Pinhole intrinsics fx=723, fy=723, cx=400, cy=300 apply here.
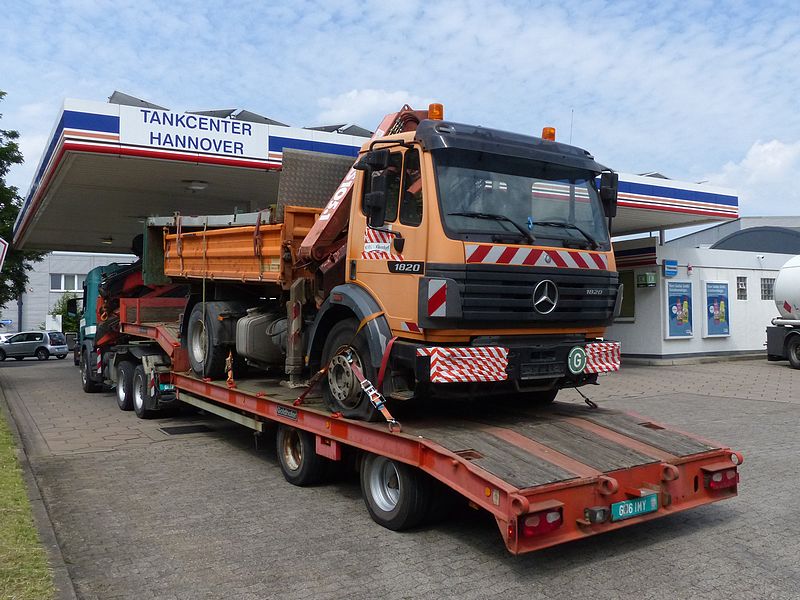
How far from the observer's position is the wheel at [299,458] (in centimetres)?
690

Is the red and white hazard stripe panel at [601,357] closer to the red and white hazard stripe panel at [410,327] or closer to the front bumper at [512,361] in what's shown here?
the front bumper at [512,361]

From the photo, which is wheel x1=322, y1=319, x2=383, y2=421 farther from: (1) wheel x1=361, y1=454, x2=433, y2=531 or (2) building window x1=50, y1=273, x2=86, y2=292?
(2) building window x1=50, y1=273, x2=86, y2=292

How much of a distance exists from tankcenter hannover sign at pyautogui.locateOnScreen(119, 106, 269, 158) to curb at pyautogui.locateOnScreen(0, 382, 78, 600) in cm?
594

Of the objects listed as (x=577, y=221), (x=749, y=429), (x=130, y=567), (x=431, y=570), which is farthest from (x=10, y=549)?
(x=749, y=429)

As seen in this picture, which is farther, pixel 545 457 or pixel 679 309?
pixel 679 309

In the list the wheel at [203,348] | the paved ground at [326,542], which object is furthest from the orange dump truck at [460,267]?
the wheel at [203,348]

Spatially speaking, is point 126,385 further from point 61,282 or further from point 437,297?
point 61,282

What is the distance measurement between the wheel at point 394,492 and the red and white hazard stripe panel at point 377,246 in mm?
1632

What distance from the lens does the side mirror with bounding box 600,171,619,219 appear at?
6457 millimetres

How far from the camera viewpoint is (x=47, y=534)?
541 cm

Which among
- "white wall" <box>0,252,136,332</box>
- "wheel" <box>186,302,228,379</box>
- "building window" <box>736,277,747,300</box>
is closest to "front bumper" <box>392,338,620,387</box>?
"wheel" <box>186,302,228,379</box>

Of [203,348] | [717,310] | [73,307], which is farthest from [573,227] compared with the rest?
[717,310]

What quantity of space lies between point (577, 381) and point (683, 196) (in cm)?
1482

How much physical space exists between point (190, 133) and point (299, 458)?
26.2ft
